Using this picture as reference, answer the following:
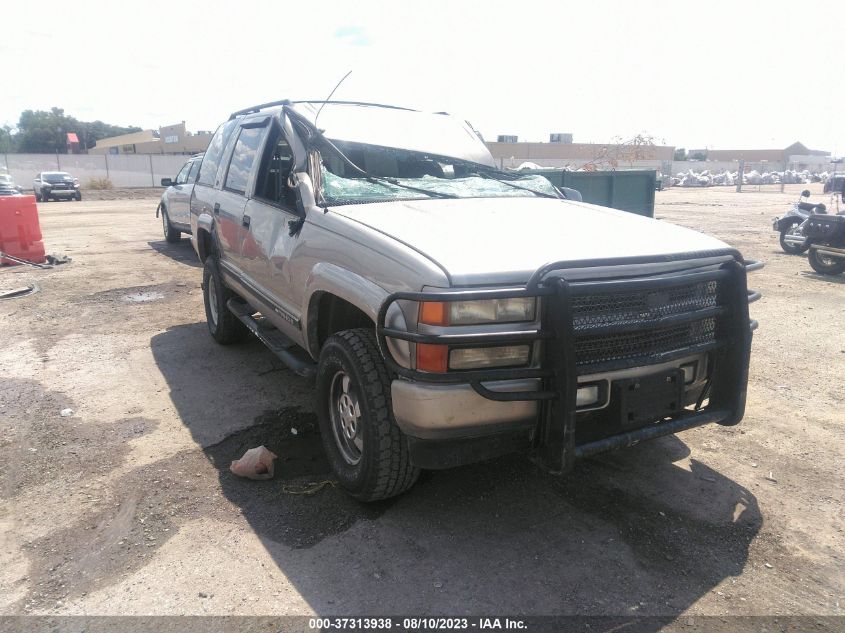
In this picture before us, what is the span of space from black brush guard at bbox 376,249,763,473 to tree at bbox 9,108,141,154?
96930 mm

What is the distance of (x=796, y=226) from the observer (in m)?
12.3

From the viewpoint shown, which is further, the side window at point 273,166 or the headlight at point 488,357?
the side window at point 273,166

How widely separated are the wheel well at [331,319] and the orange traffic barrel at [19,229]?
9057mm

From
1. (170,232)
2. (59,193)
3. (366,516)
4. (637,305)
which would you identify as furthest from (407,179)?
(59,193)

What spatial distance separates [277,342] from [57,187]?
3059cm

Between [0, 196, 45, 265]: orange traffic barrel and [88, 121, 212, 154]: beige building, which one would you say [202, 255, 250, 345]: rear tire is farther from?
[88, 121, 212, 154]: beige building

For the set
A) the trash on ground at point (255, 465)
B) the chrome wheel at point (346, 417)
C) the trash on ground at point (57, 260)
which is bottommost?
the trash on ground at point (255, 465)

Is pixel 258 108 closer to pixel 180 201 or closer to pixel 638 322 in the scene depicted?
pixel 638 322

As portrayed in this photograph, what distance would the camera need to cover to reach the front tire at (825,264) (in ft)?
32.9

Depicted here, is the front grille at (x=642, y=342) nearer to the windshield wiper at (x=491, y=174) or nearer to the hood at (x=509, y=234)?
the hood at (x=509, y=234)

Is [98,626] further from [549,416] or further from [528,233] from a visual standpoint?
[528,233]

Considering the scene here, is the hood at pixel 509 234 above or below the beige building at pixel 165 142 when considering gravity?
below

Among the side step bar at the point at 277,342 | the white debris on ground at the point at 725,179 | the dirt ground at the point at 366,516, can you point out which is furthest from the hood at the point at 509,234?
→ the white debris on ground at the point at 725,179

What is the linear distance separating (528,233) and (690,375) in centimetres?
107
